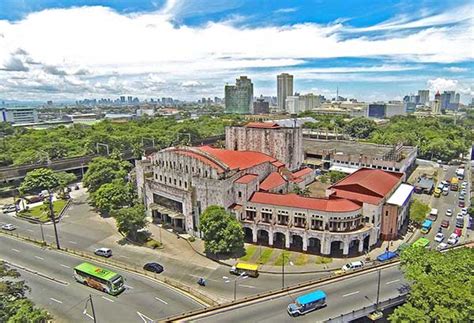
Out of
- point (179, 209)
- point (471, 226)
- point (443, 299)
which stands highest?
point (443, 299)

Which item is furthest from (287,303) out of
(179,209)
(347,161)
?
(347,161)

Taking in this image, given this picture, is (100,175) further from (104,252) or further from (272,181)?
(272,181)

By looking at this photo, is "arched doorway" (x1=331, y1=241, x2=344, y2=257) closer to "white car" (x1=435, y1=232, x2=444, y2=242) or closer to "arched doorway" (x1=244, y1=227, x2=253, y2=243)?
"arched doorway" (x1=244, y1=227, x2=253, y2=243)

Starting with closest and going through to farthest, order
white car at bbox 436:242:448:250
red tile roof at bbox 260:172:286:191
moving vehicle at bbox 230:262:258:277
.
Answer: moving vehicle at bbox 230:262:258:277
white car at bbox 436:242:448:250
red tile roof at bbox 260:172:286:191

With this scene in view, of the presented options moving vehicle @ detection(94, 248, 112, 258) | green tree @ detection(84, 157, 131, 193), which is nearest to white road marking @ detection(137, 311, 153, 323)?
moving vehicle @ detection(94, 248, 112, 258)

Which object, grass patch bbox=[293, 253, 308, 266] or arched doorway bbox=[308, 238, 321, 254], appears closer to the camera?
grass patch bbox=[293, 253, 308, 266]

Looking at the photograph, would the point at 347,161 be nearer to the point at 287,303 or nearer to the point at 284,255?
the point at 284,255

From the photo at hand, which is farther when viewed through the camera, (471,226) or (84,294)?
(471,226)

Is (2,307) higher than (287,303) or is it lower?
higher
